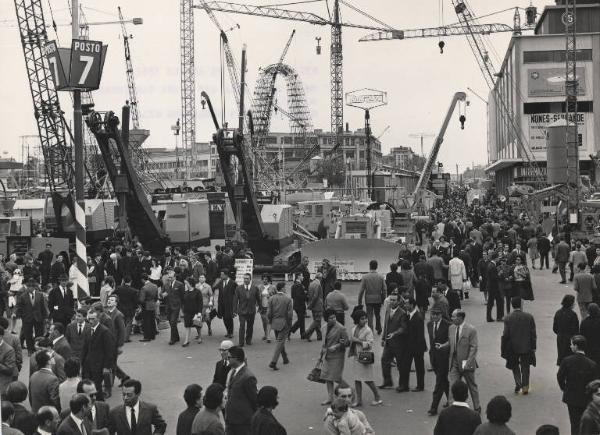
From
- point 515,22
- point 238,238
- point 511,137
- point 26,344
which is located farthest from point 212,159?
point 26,344

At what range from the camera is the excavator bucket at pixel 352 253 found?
28.1 meters

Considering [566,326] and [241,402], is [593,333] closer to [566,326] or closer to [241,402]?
[566,326]

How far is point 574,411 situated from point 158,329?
12491mm

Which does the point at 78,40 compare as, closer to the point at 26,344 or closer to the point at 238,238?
the point at 26,344

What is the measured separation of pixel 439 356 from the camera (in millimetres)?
12156

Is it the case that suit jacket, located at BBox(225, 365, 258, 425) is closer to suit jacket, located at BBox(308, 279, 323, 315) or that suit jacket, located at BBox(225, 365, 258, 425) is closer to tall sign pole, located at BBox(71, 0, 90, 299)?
tall sign pole, located at BBox(71, 0, 90, 299)

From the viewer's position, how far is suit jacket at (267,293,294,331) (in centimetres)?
1608

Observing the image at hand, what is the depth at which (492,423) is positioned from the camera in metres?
7.68

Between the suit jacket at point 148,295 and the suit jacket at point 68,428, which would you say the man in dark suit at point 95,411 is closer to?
the suit jacket at point 68,428

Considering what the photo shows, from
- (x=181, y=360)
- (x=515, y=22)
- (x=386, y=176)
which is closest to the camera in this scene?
(x=181, y=360)

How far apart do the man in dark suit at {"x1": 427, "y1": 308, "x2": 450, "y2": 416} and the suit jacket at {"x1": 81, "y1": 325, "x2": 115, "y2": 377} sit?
16.8ft

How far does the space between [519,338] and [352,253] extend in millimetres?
15484

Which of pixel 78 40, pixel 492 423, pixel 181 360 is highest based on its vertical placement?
pixel 78 40

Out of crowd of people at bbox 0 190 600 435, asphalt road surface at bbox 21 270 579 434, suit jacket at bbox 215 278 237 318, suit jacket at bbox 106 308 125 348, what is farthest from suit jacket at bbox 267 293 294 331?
suit jacket at bbox 106 308 125 348
